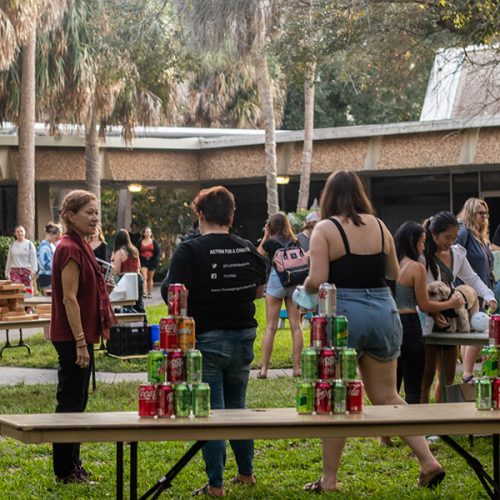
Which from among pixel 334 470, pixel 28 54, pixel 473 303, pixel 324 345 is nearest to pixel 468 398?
pixel 473 303

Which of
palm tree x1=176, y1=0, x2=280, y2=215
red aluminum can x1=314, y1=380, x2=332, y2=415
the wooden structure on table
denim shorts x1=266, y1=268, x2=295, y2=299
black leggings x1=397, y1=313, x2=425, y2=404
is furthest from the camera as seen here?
palm tree x1=176, y1=0, x2=280, y2=215

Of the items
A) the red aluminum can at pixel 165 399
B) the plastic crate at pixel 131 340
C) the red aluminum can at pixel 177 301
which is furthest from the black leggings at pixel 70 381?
the plastic crate at pixel 131 340

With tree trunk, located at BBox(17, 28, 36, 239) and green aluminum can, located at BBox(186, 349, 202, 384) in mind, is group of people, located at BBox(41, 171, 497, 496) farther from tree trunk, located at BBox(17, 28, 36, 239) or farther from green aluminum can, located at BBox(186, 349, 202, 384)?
tree trunk, located at BBox(17, 28, 36, 239)

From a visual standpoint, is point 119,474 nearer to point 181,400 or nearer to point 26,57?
point 181,400

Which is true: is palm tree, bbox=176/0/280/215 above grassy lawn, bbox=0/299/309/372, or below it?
above

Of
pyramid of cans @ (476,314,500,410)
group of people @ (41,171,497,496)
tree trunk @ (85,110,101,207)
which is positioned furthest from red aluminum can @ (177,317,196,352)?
tree trunk @ (85,110,101,207)

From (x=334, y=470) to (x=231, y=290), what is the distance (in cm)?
129

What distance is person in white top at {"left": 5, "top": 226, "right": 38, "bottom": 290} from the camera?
853 inches

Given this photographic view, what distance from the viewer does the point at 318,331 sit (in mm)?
6340

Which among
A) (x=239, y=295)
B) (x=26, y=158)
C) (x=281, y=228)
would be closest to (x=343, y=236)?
(x=239, y=295)

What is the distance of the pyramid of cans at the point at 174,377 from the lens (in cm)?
614

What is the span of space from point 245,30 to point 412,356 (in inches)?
838

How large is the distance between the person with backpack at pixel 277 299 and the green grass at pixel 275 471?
381 centimetres

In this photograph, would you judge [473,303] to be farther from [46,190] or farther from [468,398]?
[46,190]
